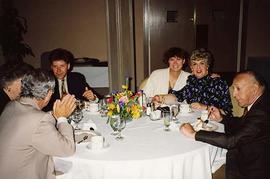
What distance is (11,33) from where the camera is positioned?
5.98 meters

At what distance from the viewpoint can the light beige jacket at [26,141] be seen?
154 cm

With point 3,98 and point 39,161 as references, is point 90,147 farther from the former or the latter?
point 3,98

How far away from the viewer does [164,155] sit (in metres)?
→ 1.75

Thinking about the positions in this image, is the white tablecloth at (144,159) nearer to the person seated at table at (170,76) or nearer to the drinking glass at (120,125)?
the drinking glass at (120,125)

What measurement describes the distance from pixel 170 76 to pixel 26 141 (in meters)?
2.23

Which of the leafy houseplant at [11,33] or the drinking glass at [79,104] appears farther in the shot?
the leafy houseplant at [11,33]

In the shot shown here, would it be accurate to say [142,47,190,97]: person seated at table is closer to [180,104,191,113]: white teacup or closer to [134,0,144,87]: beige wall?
[180,104,191,113]: white teacup

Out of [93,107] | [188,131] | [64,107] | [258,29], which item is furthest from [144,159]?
[258,29]

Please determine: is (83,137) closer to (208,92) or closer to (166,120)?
(166,120)

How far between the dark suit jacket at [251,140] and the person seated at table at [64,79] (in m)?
1.55

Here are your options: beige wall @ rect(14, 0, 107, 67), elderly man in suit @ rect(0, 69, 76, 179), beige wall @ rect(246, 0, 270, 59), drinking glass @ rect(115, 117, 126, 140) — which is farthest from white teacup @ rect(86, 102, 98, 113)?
beige wall @ rect(246, 0, 270, 59)

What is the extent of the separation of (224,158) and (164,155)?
0.67m

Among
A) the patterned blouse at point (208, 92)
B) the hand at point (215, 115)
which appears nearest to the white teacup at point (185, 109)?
the hand at point (215, 115)

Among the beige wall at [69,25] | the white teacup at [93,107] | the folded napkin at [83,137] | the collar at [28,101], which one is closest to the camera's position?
the collar at [28,101]
